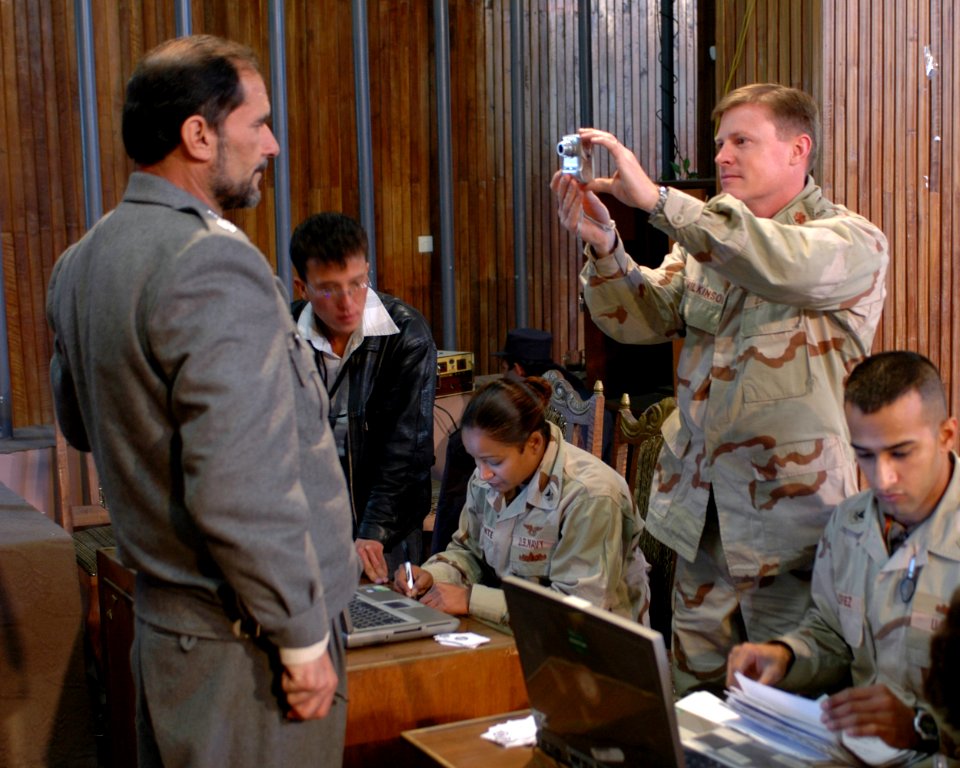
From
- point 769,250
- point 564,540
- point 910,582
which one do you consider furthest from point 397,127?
point 910,582

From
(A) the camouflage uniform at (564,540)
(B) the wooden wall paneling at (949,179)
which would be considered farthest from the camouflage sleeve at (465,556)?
(B) the wooden wall paneling at (949,179)

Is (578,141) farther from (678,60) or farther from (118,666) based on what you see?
(678,60)

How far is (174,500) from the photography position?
1559 millimetres

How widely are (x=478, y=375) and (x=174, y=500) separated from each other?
6.77m

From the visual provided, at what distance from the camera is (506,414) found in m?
2.67

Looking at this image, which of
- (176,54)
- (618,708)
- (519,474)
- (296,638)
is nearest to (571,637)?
(618,708)

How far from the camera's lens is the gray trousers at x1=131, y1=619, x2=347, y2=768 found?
5.12 ft

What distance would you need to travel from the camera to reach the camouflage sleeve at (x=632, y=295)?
7.92 ft

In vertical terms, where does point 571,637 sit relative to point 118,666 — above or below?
above

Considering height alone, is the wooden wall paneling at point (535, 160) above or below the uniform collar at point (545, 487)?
above

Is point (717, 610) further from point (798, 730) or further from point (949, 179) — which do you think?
point (949, 179)

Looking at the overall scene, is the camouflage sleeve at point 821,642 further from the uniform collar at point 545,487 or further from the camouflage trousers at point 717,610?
the uniform collar at point 545,487

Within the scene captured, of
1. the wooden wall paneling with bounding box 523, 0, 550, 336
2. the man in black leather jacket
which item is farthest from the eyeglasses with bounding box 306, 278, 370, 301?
the wooden wall paneling with bounding box 523, 0, 550, 336

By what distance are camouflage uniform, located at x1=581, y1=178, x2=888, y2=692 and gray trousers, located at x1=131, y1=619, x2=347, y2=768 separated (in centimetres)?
99
